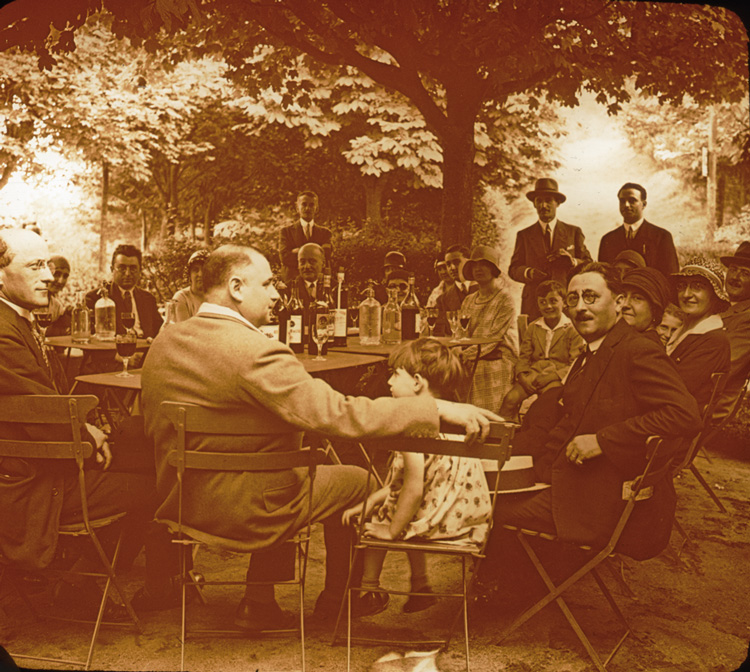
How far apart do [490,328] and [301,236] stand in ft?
8.71

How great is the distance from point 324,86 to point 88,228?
596 centimetres

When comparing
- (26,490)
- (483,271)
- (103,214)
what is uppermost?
(103,214)

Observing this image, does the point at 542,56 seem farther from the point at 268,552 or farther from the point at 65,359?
the point at 268,552

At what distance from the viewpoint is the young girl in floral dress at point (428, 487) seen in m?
3.09

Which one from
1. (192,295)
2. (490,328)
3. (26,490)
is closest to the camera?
(26,490)

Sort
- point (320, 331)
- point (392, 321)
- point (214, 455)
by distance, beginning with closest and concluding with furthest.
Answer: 1. point (214, 455)
2. point (320, 331)
3. point (392, 321)

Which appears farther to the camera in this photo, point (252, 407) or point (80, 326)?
point (80, 326)

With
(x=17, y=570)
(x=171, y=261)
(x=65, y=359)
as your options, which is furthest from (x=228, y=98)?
(x=17, y=570)

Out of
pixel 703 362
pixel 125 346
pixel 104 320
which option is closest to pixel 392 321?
pixel 104 320

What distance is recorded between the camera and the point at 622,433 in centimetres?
320

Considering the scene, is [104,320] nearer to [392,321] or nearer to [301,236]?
[392,321]

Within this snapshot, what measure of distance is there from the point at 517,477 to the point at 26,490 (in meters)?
1.78

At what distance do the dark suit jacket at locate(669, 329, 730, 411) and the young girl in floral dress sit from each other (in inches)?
67.8

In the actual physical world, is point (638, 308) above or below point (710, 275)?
below
